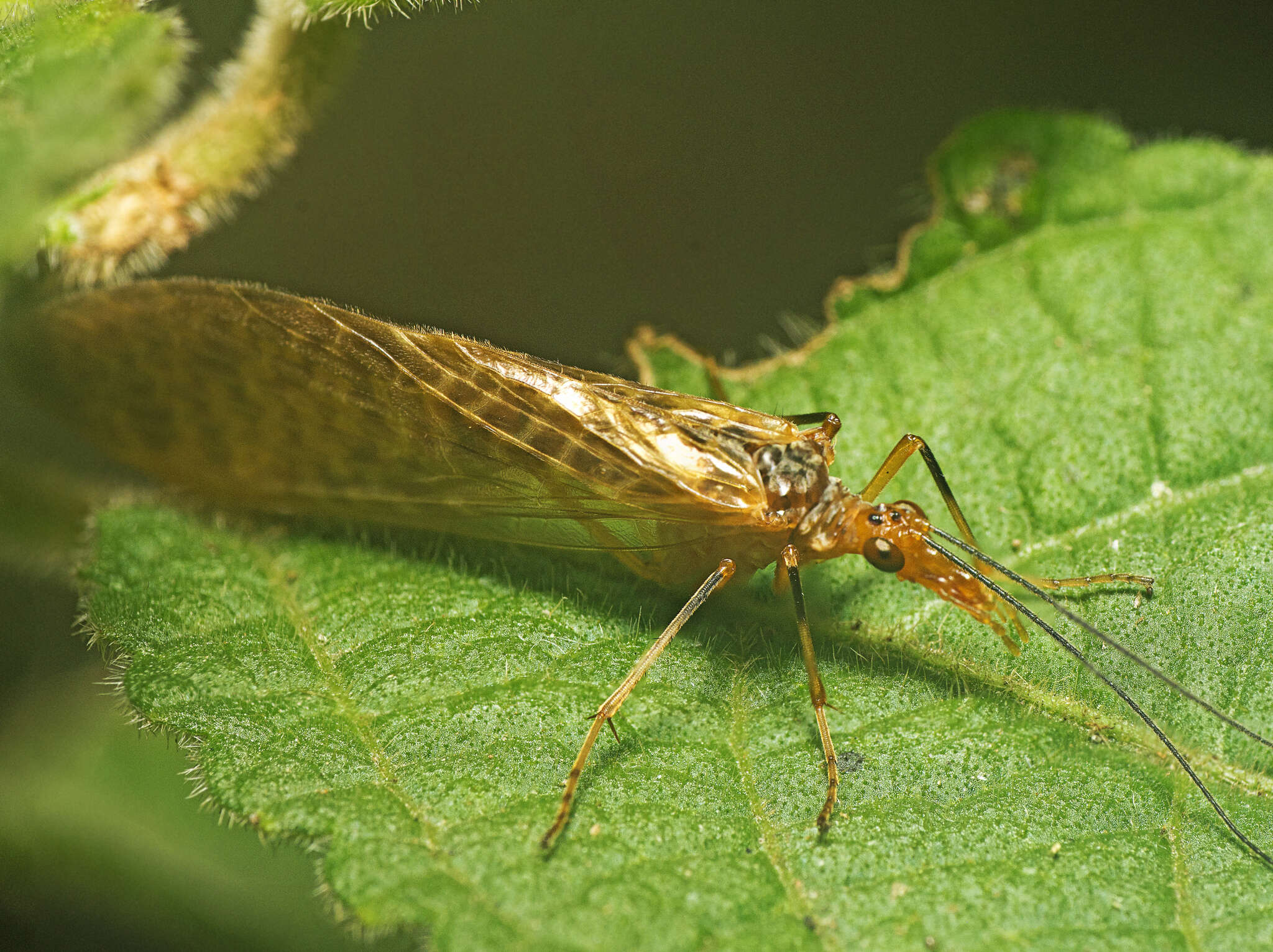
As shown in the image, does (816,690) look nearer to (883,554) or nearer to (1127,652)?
(883,554)

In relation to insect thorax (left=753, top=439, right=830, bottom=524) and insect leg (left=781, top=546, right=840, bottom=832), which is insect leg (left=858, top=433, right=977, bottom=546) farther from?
insect leg (left=781, top=546, right=840, bottom=832)

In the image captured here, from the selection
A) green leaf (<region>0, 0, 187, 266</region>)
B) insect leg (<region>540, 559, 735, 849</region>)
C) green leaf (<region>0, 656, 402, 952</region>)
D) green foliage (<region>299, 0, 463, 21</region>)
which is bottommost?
green leaf (<region>0, 656, 402, 952</region>)

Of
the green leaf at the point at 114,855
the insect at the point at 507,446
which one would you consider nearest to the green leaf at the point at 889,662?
the insect at the point at 507,446

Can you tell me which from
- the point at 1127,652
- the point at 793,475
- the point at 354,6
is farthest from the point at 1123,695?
the point at 354,6

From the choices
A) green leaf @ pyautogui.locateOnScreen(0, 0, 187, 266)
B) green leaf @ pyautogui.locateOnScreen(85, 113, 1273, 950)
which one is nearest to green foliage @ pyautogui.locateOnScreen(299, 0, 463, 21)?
green leaf @ pyautogui.locateOnScreen(0, 0, 187, 266)

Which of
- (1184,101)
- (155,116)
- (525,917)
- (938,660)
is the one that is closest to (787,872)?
(525,917)
